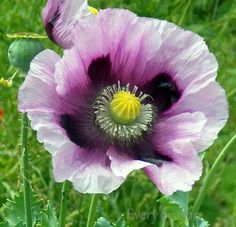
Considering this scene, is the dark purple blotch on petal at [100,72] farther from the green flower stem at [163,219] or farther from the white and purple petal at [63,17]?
the green flower stem at [163,219]

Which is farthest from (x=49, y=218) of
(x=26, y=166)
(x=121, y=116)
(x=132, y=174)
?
(x=132, y=174)

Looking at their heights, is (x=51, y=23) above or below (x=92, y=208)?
above

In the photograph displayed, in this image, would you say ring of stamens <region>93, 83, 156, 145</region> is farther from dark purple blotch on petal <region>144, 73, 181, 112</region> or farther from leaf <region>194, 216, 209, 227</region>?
leaf <region>194, 216, 209, 227</region>

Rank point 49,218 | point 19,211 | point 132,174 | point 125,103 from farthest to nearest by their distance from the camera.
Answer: point 132,174 < point 19,211 < point 49,218 < point 125,103

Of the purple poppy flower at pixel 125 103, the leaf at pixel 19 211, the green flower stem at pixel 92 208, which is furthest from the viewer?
the leaf at pixel 19 211

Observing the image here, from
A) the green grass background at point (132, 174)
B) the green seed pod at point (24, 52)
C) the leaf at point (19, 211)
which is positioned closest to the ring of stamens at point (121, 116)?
the green seed pod at point (24, 52)

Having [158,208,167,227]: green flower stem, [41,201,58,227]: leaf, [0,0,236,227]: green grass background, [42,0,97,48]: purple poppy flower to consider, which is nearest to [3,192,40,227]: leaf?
[41,201,58,227]: leaf

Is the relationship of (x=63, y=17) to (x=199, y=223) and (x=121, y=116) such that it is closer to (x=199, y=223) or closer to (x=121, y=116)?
(x=121, y=116)
